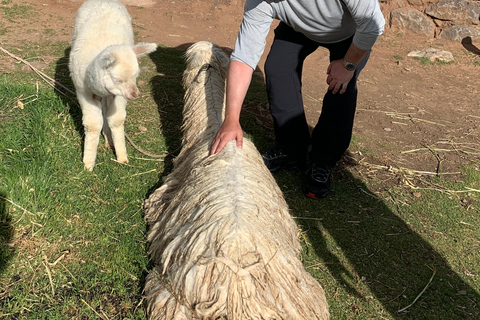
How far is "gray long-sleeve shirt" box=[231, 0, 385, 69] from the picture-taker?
2795mm

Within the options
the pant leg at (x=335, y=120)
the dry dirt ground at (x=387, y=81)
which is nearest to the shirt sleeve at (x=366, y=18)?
the pant leg at (x=335, y=120)

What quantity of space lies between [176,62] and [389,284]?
4280 millimetres

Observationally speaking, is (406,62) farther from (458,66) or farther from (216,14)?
(216,14)

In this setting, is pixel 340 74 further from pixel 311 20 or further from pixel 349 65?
pixel 311 20

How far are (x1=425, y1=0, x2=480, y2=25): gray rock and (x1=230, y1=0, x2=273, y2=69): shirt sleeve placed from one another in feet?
21.3

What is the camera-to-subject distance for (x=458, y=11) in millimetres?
7973

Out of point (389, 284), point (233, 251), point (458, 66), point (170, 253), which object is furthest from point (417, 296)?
point (458, 66)

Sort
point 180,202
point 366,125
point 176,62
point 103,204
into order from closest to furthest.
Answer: point 180,202, point 103,204, point 366,125, point 176,62

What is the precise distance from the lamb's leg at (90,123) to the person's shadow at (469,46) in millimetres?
7091

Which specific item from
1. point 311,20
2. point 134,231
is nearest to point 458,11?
point 311,20

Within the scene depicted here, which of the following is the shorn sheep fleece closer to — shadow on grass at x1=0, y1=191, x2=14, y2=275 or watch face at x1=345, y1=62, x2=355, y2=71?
shadow on grass at x1=0, y1=191, x2=14, y2=275

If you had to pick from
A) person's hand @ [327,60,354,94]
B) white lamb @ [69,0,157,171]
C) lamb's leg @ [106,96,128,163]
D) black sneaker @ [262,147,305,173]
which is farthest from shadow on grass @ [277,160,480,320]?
white lamb @ [69,0,157,171]

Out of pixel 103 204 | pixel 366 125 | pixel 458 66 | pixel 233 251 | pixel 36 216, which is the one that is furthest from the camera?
pixel 458 66

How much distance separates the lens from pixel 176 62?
5.98 metres
